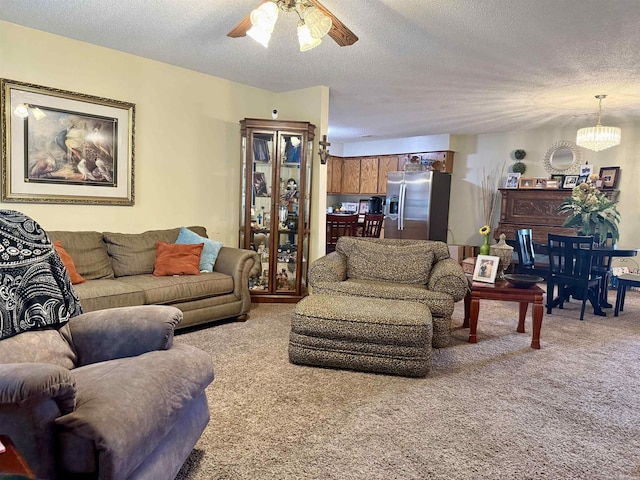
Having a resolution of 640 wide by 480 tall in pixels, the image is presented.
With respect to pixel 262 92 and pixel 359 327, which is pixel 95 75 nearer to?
pixel 262 92

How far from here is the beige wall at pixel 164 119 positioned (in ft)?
11.0

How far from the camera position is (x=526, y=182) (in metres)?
6.43

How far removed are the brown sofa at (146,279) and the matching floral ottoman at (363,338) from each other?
3.66 ft

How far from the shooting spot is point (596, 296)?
4.48 m

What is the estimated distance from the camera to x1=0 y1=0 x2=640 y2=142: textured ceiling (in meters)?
2.73

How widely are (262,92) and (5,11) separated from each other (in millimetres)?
2496

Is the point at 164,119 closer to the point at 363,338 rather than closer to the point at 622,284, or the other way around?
the point at 363,338

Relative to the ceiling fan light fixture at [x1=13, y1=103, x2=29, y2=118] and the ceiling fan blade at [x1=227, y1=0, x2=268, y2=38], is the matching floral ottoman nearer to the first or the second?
the ceiling fan blade at [x1=227, y1=0, x2=268, y2=38]

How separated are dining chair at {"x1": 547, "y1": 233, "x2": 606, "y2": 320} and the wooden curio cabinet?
267 centimetres

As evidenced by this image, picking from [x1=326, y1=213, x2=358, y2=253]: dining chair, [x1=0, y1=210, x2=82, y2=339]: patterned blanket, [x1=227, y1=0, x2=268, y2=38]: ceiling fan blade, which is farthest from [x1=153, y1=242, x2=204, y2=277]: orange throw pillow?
[x1=326, y1=213, x2=358, y2=253]: dining chair

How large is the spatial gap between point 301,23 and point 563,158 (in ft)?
17.8

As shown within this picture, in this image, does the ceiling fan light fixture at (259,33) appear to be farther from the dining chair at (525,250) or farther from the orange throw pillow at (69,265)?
the dining chair at (525,250)

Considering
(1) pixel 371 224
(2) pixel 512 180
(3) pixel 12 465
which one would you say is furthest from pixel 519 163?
(3) pixel 12 465

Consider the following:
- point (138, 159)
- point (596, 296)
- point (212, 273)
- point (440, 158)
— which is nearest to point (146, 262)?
point (212, 273)
